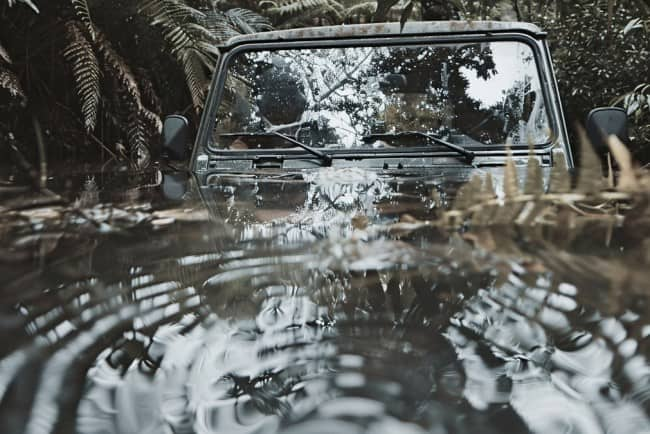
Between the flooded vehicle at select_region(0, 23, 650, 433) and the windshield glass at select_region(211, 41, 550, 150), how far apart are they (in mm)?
910

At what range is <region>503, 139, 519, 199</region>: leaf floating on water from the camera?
0.70 metres

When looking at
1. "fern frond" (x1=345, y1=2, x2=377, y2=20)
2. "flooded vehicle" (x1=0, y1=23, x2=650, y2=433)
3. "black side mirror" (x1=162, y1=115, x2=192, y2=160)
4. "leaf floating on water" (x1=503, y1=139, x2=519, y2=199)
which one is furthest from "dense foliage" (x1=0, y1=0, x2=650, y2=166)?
"leaf floating on water" (x1=503, y1=139, x2=519, y2=199)

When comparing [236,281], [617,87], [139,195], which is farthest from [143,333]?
[617,87]

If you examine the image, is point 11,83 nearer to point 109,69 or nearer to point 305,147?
point 109,69

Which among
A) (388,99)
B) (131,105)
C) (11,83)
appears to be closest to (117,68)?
(131,105)

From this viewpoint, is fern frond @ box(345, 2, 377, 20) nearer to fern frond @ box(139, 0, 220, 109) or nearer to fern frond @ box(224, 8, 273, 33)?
fern frond @ box(224, 8, 273, 33)

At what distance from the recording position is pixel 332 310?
0.63 meters

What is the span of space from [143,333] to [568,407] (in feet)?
1.12

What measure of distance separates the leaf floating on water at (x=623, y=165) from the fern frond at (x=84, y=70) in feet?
13.4

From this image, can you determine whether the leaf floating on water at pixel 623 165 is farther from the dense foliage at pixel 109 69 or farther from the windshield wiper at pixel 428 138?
the dense foliage at pixel 109 69

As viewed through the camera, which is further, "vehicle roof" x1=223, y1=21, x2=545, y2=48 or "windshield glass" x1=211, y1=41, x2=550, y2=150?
"vehicle roof" x1=223, y1=21, x2=545, y2=48

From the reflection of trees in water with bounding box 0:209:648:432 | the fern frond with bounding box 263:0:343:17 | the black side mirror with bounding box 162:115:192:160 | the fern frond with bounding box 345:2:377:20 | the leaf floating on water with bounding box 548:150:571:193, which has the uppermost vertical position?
the fern frond with bounding box 263:0:343:17

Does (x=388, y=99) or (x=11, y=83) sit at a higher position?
(x=11, y=83)

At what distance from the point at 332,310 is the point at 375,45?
191 centimetres
